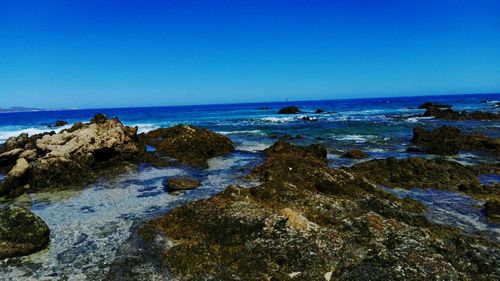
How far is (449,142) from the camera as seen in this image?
84.8ft

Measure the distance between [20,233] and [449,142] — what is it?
80.4 feet

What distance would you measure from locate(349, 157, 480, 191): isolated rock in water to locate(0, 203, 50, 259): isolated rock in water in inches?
475

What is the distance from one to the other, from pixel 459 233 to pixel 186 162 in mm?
14889

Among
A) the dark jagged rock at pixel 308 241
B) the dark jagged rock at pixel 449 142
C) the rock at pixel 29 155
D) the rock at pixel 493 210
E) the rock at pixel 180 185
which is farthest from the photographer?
the dark jagged rock at pixel 449 142

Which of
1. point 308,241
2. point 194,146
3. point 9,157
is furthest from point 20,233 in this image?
point 194,146

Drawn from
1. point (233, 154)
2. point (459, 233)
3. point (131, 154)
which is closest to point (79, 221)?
point (459, 233)

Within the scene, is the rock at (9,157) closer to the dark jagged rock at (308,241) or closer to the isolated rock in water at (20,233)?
the isolated rock in water at (20,233)

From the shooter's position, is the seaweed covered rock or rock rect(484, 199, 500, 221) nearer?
rock rect(484, 199, 500, 221)

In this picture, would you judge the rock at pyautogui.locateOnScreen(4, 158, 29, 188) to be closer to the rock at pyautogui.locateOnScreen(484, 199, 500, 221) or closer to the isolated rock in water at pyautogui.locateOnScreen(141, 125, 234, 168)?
the isolated rock in water at pyautogui.locateOnScreen(141, 125, 234, 168)

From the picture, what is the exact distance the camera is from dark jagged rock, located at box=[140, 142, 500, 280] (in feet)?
25.8

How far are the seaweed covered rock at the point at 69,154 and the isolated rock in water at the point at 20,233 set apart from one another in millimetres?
6903

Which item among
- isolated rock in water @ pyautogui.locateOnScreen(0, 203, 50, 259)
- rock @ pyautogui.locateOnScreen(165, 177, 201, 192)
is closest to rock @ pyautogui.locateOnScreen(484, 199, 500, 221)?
rock @ pyautogui.locateOnScreen(165, 177, 201, 192)

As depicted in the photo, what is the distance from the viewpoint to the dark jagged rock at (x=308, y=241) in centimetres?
787

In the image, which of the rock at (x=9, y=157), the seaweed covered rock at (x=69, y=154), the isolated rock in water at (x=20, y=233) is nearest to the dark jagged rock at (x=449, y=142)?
the seaweed covered rock at (x=69, y=154)
